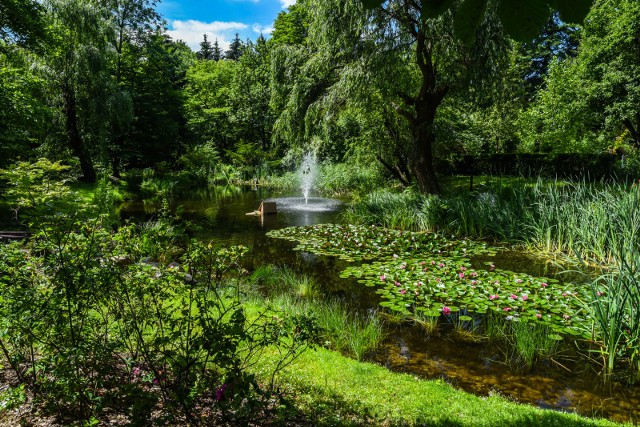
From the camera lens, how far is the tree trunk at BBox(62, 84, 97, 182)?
15961 mm

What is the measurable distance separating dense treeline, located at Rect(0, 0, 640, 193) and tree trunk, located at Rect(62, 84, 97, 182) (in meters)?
0.05

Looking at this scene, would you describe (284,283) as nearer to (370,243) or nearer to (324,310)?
(324,310)

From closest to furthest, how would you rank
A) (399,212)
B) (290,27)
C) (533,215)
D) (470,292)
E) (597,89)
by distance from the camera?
(470,292) < (533,215) < (399,212) < (597,89) < (290,27)

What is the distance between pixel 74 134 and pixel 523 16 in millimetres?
19197

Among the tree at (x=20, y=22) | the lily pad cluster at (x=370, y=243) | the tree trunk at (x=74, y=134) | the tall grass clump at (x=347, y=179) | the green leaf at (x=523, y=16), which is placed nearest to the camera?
the green leaf at (x=523, y=16)

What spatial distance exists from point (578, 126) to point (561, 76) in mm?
2509

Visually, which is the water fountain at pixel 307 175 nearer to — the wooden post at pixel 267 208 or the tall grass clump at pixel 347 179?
the tall grass clump at pixel 347 179

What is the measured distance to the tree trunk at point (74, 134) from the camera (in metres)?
16.0

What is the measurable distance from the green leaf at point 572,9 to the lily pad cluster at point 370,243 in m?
5.96

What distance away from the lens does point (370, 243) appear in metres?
7.94

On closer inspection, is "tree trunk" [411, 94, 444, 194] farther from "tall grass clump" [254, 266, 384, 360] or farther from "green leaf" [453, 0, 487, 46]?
"green leaf" [453, 0, 487, 46]

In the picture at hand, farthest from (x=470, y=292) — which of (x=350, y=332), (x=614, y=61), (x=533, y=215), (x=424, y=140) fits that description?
(x=614, y=61)

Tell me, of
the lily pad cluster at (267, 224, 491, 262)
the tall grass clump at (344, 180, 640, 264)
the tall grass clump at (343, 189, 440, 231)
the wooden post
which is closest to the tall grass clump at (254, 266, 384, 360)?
the lily pad cluster at (267, 224, 491, 262)

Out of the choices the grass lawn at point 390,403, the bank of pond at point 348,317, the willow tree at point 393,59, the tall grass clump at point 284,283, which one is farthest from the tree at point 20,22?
the grass lawn at point 390,403
